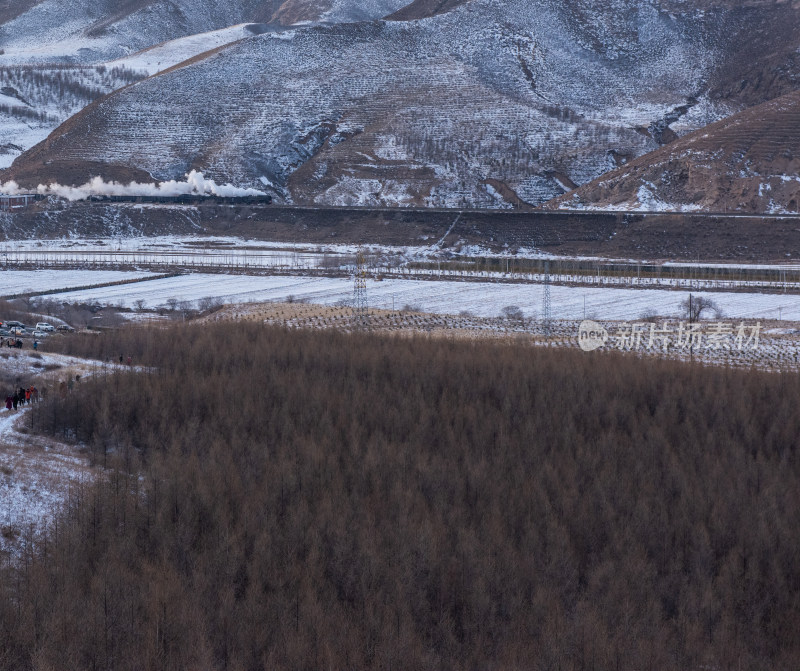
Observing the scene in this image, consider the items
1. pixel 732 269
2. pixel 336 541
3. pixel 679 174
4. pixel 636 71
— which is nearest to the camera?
pixel 336 541

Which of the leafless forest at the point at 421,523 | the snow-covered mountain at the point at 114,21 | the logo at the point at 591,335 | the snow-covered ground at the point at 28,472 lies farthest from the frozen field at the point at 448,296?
the snow-covered mountain at the point at 114,21

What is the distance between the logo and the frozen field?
2887 mm

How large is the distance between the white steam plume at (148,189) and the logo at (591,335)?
44949mm

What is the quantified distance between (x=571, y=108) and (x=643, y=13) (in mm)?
24497

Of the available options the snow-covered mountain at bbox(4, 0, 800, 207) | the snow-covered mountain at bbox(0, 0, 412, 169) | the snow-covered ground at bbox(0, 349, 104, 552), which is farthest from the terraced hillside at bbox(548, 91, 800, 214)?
the snow-covered mountain at bbox(0, 0, 412, 169)

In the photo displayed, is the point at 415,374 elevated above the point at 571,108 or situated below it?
below

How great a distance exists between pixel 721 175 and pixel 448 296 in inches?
1228

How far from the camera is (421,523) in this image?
19094mm

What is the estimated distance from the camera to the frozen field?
43.6 metres

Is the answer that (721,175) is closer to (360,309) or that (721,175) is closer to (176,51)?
(360,309)

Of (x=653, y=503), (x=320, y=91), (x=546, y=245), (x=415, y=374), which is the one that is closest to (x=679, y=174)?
(x=546, y=245)

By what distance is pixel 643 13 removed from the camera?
120 metres

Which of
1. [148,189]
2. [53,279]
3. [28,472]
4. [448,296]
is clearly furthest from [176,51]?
[28,472]

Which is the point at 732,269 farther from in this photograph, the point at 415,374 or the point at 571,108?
the point at 571,108
